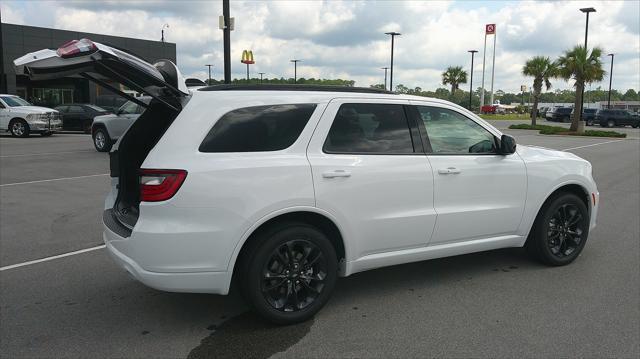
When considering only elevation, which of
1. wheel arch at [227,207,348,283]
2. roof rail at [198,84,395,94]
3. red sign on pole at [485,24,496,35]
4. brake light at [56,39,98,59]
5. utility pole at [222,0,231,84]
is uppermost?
red sign on pole at [485,24,496,35]

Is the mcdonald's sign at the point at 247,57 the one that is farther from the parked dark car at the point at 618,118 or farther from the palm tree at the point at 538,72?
the parked dark car at the point at 618,118

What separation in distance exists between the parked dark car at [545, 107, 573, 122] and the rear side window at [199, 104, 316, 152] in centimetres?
5487

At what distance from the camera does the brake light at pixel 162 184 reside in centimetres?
352

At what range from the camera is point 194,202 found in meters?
3.52

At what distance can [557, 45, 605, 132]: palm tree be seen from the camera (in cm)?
3409

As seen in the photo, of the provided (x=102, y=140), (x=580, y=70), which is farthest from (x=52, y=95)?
(x=580, y=70)

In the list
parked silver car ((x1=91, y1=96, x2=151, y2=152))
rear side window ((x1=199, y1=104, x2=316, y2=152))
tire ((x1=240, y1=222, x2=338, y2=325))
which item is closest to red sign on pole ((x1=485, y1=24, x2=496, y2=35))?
parked silver car ((x1=91, y1=96, x2=151, y2=152))

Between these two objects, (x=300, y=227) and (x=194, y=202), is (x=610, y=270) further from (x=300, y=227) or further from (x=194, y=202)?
(x=194, y=202)

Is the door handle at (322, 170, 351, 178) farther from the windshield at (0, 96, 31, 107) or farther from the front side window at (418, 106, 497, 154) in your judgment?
the windshield at (0, 96, 31, 107)

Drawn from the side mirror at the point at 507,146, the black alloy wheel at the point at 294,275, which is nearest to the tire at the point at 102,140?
the black alloy wheel at the point at 294,275

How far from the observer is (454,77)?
7481 cm

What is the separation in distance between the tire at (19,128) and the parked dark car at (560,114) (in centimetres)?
4791

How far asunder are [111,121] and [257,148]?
1363 centimetres

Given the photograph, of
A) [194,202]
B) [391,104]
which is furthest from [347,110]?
[194,202]
